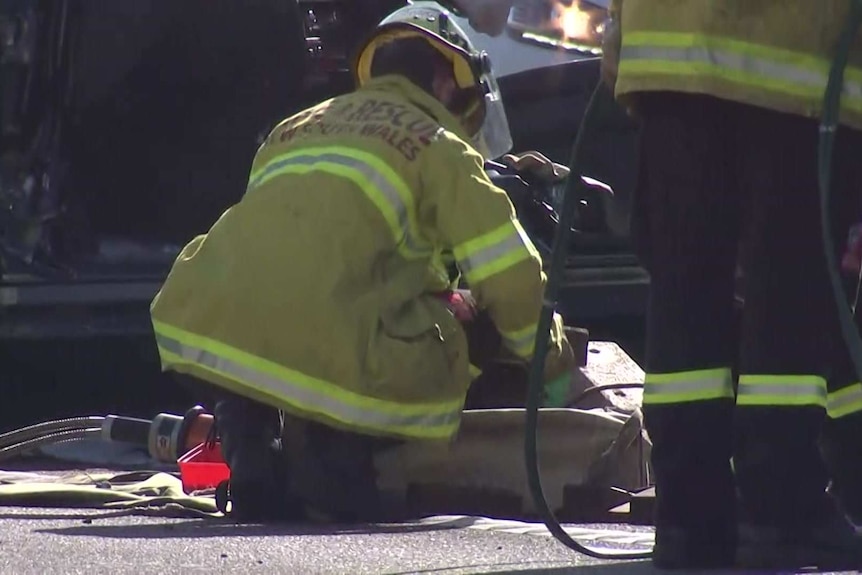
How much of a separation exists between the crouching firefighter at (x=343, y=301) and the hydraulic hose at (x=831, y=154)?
1084mm

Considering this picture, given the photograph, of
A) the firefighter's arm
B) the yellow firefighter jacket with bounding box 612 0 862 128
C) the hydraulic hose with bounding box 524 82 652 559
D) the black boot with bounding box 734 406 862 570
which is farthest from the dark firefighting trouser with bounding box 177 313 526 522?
the yellow firefighter jacket with bounding box 612 0 862 128

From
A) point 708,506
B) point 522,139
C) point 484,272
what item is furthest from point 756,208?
point 522,139

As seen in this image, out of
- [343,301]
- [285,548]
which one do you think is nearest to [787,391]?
[285,548]

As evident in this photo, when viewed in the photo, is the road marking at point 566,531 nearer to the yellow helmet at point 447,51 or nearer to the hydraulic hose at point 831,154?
the hydraulic hose at point 831,154

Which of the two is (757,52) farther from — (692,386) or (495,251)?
(495,251)

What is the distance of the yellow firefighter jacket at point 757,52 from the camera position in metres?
3.00

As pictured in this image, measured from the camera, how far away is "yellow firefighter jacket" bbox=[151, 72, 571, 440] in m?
3.95

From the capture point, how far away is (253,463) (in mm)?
4055

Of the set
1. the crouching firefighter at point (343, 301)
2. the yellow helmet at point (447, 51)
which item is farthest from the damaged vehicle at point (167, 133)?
the crouching firefighter at point (343, 301)

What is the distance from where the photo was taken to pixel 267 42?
19.7 ft

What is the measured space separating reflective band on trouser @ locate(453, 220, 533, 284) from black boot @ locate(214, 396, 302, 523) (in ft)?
1.75

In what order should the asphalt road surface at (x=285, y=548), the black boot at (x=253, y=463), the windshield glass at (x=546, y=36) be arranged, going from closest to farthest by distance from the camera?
1. the asphalt road surface at (x=285, y=548)
2. the black boot at (x=253, y=463)
3. the windshield glass at (x=546, y=36)

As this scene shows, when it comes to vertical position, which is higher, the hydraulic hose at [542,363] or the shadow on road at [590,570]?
the hydraulic hose at [542,363]

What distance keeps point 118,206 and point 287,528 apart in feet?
7.74
